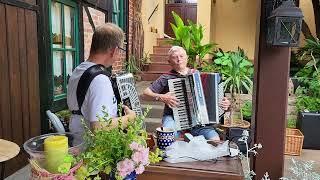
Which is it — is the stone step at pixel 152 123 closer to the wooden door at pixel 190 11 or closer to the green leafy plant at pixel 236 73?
the green leafy plant at pixel 236 73

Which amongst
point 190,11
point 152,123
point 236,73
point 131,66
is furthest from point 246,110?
point 190,11

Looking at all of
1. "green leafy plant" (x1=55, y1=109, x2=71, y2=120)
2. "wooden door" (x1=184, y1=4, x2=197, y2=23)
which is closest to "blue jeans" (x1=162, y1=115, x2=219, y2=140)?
"green leafy plant" (x1=55, y1=109, x2=71, y2=120)

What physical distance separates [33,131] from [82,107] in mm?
1562

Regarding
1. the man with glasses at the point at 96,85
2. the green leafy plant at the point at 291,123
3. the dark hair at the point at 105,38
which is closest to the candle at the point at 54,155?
the man with glasses at the point at 96,85

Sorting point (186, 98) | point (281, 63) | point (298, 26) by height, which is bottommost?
point (186, 98)

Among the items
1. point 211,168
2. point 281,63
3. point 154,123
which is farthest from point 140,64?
point 211,168

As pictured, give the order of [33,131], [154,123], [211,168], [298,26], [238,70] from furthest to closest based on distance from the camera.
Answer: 1. [154,123]
2. [238,70]
3. [33,131]
4. [298,26]
5. [211,168]

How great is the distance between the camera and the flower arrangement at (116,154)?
3.24 feet

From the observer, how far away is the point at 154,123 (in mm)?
4215

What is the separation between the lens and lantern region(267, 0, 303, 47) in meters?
1.77

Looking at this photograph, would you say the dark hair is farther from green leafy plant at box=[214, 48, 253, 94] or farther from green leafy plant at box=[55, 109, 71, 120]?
green leafy plant at box=[214, 48, 253, 94]

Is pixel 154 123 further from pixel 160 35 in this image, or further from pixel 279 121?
pixel 160 35

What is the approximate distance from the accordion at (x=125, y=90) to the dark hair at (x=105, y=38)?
0.70 ft

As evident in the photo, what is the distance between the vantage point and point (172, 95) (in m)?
2.23
